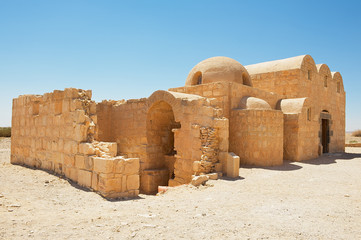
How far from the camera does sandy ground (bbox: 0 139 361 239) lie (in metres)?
3.56

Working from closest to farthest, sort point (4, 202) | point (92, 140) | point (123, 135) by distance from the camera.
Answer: point (4, 202) < point (92, 140) < point (123, 135)

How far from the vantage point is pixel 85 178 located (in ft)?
18.7

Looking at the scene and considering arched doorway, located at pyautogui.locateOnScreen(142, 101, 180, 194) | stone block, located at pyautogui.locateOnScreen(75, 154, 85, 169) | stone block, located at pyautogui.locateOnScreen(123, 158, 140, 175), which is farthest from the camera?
arched doorway, located at pyautogui.locateOnScreen(142, 101, 180, 194)

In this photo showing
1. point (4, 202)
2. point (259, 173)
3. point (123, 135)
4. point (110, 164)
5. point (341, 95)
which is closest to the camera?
point (4, 202)

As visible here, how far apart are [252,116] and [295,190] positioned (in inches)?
136

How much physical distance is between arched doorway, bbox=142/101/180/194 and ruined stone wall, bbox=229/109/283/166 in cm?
238

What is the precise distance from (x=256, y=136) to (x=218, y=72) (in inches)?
119

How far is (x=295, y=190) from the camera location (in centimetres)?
632

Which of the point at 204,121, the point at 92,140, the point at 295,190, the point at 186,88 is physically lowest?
the point at 295,190

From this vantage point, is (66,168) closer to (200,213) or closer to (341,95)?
(200,213)

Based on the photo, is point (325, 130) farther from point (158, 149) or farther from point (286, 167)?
point (158, 149)

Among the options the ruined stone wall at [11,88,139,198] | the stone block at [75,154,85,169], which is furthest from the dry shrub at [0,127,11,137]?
the stone block at [75,154,85,169]

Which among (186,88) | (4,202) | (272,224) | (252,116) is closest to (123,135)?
(186,88)

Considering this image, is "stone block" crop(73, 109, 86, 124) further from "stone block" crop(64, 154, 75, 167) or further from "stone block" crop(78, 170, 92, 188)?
"stone block" crop(78, 170, 92, 188)
